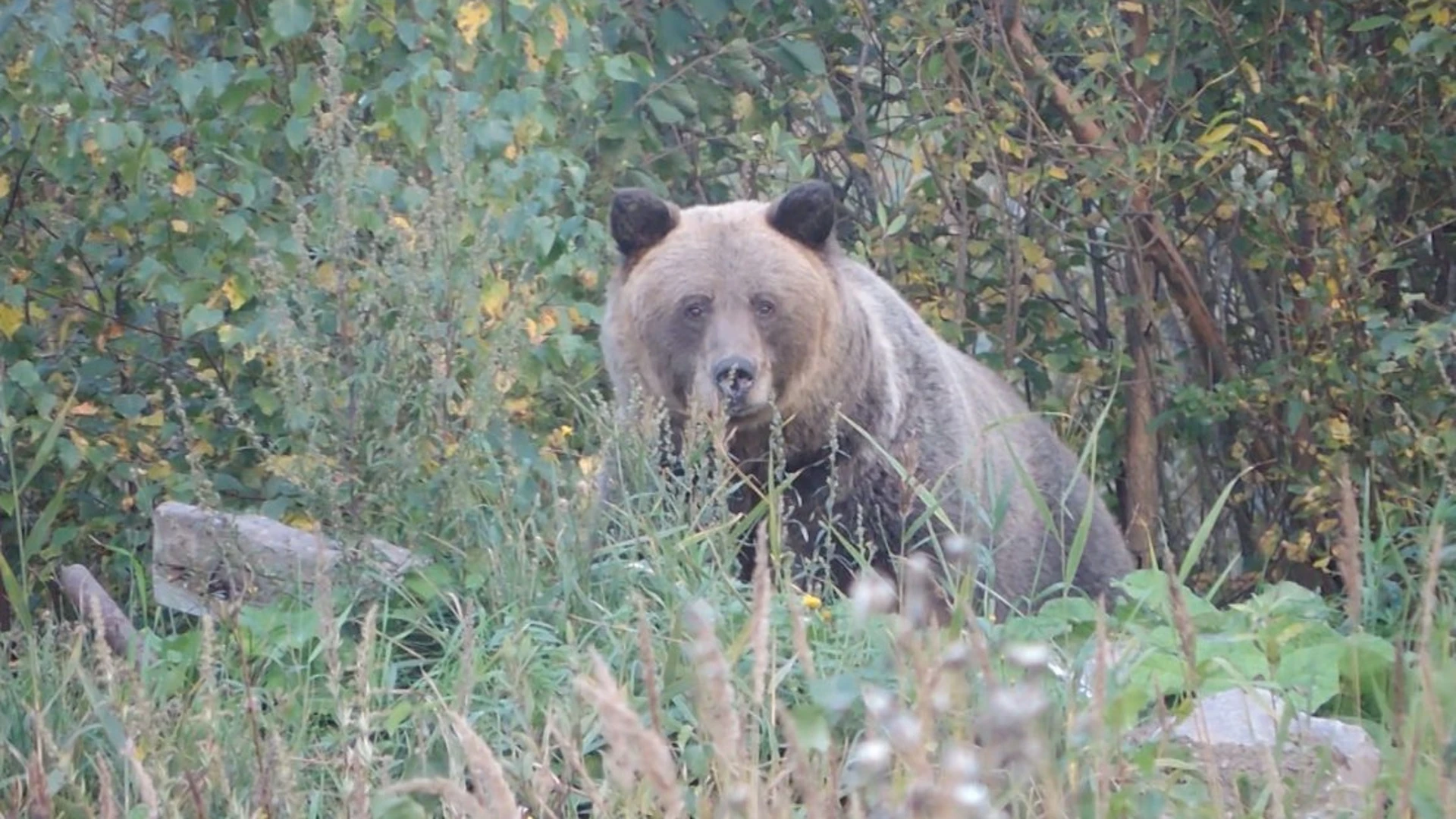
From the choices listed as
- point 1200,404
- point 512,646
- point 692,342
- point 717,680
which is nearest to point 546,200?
point 692,342

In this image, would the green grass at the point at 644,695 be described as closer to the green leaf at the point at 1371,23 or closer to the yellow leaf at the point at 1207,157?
the yellow leaf at the point at 1207,157

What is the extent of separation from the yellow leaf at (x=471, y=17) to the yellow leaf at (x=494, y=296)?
2.17 ft

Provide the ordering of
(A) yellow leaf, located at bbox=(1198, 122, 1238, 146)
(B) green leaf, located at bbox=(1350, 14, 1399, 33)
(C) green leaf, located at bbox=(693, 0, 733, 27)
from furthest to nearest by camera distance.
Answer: (C) green leaf, located at bbox=(693, 0, 733, 27) → (A) yellow leaf, located at bbox=(1198, 122, 1238, 146) → (B) green leaf, located at bbox=(1350, 14, 1399, 33)

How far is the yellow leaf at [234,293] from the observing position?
554 cm

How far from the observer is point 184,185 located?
570cm

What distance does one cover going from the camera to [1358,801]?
3027mm

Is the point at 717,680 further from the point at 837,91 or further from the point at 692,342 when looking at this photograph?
the point at 837,91

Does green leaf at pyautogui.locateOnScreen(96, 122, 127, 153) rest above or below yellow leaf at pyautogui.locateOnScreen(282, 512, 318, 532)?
above

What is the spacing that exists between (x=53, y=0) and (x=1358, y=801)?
3.96 m

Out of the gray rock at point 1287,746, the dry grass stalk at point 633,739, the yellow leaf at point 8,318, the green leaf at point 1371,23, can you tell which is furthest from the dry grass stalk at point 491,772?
the green leaf at point 1371,23

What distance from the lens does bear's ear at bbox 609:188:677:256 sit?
5.65 m

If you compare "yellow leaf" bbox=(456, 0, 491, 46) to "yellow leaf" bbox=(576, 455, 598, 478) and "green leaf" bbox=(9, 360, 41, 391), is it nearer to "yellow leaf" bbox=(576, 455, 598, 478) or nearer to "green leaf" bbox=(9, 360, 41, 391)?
"yellow leaf" bbox=(576, 455, 598, 478)

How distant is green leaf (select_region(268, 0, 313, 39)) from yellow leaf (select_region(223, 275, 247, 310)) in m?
0.69

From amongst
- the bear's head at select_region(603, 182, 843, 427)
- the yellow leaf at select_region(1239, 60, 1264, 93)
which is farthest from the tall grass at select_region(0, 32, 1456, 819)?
the yellow leaf at select_region(1239, 60, 1264, 93)
